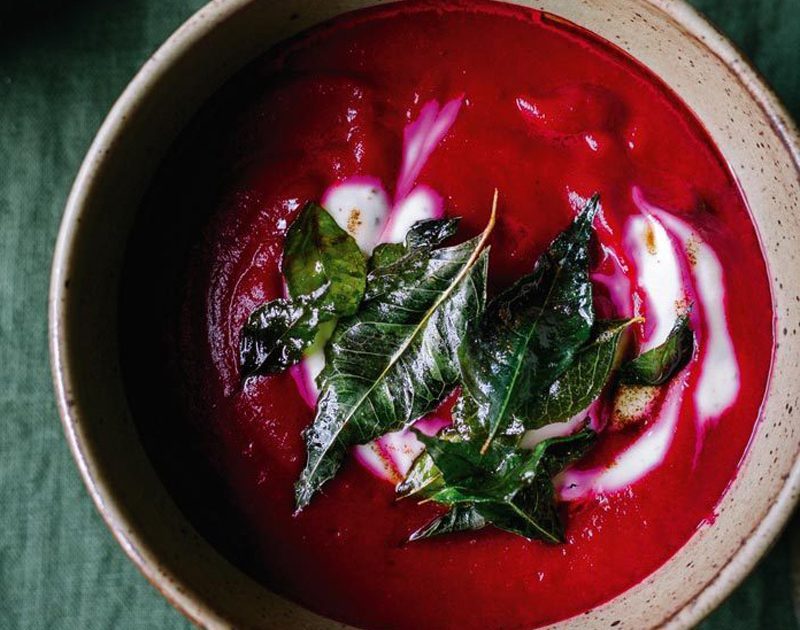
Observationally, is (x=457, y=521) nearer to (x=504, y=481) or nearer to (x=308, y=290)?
(x=504, y=481)

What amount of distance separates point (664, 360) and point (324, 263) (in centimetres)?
38

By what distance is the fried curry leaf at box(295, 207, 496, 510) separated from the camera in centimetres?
112

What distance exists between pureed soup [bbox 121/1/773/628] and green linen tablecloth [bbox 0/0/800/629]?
0.66 ft

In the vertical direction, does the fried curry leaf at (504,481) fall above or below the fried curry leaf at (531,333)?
below

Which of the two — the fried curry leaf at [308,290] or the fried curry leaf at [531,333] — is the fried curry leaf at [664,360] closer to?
the fried curry leaf at [531,333]

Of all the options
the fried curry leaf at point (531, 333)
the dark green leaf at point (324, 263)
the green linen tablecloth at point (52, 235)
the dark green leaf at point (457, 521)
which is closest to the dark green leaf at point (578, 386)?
the fried curry leaf at point (531, 333)

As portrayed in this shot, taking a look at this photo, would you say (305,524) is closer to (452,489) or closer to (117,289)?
(452,489)

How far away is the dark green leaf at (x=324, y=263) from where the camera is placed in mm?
1130

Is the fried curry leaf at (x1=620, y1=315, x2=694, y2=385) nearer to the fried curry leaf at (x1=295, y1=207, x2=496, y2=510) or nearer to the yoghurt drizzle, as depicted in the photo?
the yoghurt drizzle

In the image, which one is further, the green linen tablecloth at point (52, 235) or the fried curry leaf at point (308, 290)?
the green linen tablecloth at point (52, 235)

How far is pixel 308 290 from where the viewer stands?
1137mm

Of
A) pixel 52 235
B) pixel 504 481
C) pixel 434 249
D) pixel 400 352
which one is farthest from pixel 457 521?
pixel 52 235

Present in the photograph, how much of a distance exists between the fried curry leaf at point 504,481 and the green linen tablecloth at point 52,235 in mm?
444

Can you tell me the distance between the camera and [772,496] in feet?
3.60
